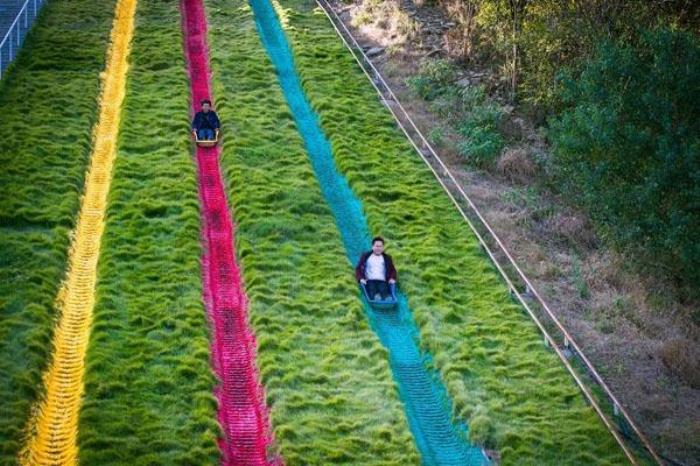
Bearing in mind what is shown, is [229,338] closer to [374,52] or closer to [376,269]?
[376,269]

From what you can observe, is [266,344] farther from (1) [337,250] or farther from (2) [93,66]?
(2) [93,66]

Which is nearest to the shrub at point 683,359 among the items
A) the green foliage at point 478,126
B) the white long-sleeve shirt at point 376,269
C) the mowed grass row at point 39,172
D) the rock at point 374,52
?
the white long-sleeve shirt at point 376,269

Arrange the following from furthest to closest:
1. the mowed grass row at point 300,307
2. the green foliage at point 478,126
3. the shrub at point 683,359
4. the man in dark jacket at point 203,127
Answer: the green foliage at point 478,126
the man in dark jacket at point 203,127
the shrub at point 683,359
the mowed grass row at point 300,307

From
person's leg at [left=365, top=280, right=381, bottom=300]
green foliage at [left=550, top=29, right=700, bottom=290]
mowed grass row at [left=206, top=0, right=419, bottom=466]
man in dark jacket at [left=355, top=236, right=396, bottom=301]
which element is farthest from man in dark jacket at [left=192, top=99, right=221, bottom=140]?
green foliage at [left=550, top=29, right=700, bottom=290]

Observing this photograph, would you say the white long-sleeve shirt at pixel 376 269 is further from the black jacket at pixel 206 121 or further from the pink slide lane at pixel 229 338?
the black jacket at pixel 206 121

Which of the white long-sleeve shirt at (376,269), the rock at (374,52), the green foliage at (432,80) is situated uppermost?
the white long-sleeve shirt at (376,269)

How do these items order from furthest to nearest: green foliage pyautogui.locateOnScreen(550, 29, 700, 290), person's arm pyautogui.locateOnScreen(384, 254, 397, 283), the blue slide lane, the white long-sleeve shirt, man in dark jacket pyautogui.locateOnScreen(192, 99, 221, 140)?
1. man in dark jacket pyautogui.locateOnScreen(192, 99, 221, 140)
2. the white long-sleeve shirt
3. person's arm pyautogui.locateOnScreen(384, 254, 397, 283)
4. green foliage pyautogui.locateOnScreen(550, 29, 700, 290)
5. the blue slide lane

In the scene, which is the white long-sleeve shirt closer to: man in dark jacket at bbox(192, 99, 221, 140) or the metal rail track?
the metal rail track
